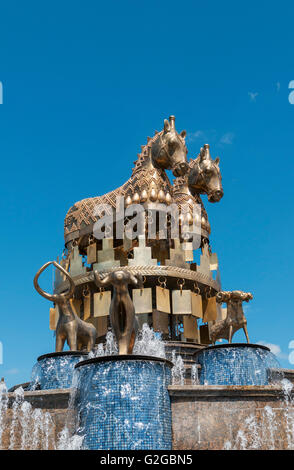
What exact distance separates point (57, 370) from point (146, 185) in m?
8.27

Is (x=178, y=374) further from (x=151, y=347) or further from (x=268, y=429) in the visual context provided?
(x=268, y=429)

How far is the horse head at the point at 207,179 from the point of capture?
2238 centimetres

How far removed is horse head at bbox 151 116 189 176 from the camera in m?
21.0

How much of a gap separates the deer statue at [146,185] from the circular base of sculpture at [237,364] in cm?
764

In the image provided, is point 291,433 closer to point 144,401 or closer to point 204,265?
point 144,401

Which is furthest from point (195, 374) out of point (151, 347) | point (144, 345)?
point (144, 345)

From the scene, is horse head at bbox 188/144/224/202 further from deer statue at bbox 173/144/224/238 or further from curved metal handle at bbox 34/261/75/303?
curved metal handle at bbox 34/261/75/303

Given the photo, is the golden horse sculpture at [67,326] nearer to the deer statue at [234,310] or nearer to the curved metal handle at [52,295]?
the curved metal handle at [52,295]

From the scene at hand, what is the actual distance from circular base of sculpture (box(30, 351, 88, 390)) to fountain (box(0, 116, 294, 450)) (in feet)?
0.08

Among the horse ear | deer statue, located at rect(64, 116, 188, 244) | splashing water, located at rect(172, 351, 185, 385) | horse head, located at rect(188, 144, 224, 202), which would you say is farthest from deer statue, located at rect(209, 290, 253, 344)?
the horse ear

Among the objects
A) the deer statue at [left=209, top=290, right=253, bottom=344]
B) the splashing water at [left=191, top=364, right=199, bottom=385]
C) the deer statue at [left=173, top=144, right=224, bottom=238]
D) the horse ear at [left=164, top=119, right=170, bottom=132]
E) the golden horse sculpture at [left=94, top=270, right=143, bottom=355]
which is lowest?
the splashing water at [left=191, top=364, right=199, bottom=385]

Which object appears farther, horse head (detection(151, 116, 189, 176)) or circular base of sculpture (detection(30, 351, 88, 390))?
horse head (detection(151, 116, 189, 176))

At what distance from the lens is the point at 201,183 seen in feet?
73.8
